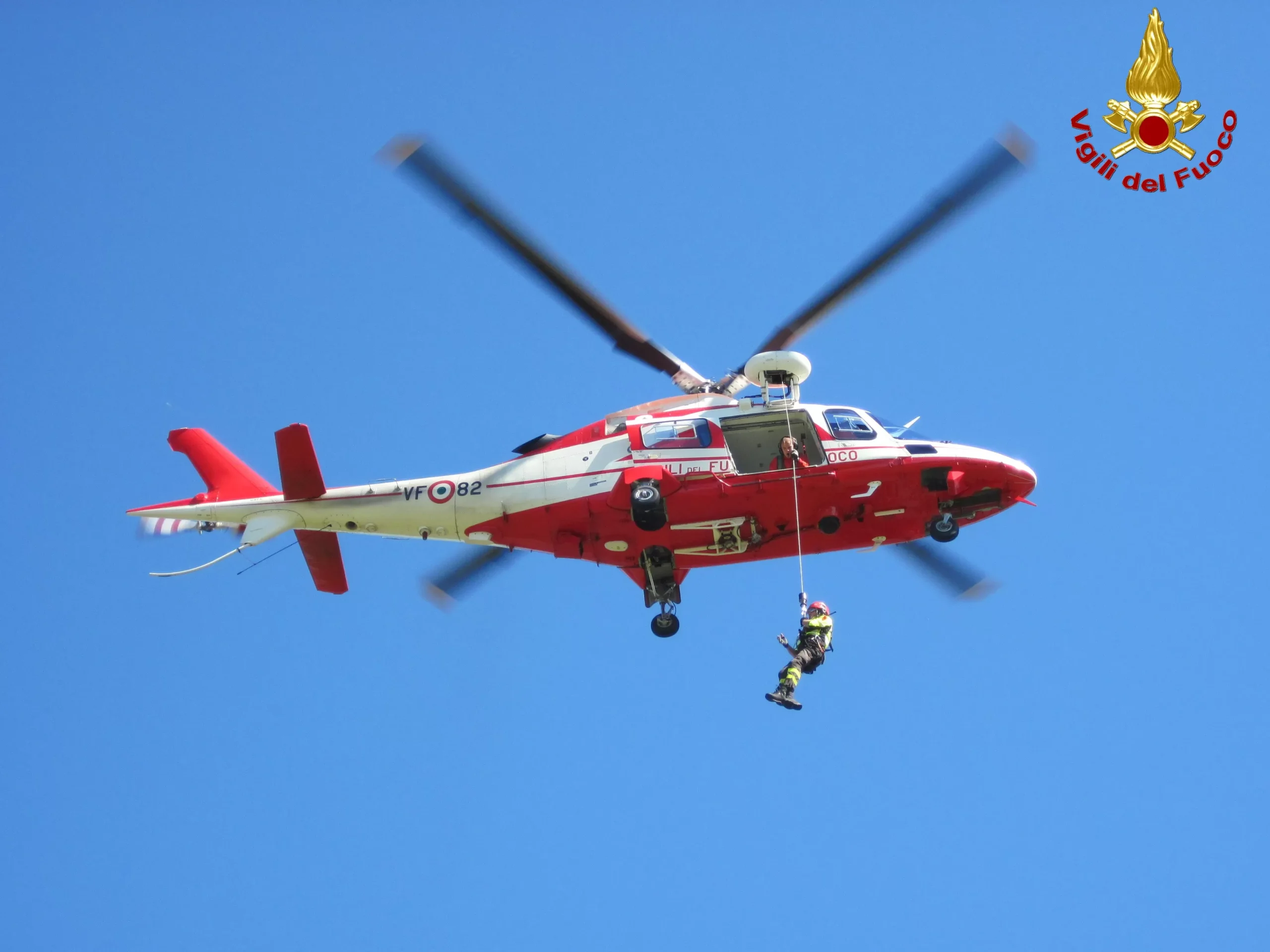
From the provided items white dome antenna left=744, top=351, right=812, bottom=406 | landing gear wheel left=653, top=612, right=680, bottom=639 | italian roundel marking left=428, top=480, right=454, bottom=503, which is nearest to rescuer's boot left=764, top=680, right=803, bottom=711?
landing gear wheel left=653, top=612, right=680, bottom=639

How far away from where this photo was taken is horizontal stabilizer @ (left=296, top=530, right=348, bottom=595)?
1759 centimetres

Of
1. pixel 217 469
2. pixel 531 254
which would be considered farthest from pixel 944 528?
pixel 217 469

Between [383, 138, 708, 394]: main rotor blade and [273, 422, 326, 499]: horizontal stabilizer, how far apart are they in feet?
10.7

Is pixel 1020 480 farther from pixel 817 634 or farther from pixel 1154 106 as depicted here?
pixel 1154 106

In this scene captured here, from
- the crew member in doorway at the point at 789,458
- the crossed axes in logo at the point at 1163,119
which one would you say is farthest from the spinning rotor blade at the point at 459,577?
the crossed axes in logo at the point at 1163,119

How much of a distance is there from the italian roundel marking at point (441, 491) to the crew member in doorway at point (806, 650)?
426cm

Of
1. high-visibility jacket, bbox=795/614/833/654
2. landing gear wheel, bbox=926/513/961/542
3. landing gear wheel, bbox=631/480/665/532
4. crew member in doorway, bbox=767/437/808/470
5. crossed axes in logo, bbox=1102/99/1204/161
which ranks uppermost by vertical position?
crossed axes in logo, bbox=1102/99/1204/161

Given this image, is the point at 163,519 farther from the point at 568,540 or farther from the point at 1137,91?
the point at 1137,91

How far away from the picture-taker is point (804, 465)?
16.4 m

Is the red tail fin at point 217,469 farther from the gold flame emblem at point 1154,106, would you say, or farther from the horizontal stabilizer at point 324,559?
the gold flame emblem at point 1154,106

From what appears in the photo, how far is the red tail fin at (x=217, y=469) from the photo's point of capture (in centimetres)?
1764

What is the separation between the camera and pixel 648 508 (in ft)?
52.8

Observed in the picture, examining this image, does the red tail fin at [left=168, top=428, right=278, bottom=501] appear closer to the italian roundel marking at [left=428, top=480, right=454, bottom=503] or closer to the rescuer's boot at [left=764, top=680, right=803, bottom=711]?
the italian roundel marking at [left=428, top=480, right=454, bottom=503]

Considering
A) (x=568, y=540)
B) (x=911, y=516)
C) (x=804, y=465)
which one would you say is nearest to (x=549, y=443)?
(x=568, y=540)
